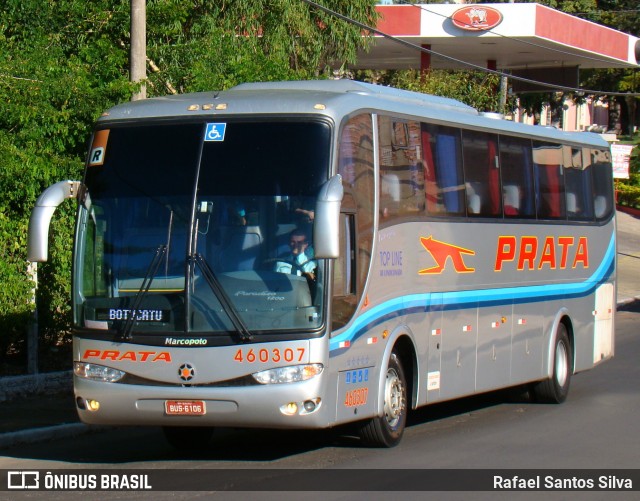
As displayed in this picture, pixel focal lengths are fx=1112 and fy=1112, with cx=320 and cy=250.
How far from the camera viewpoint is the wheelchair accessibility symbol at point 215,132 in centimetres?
966

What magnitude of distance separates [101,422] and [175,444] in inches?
54.4

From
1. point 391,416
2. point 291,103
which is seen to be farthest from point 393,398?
point 291,103

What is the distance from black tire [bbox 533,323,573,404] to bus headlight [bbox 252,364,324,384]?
19.7 feet

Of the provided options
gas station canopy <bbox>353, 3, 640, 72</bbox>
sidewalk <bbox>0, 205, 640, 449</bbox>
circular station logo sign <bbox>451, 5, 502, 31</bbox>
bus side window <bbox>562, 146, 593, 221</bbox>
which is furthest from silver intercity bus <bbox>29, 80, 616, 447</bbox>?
circular station logo sign <bbox>451, 5, 502, 31</bbox>

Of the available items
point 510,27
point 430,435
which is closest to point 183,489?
point 430,435

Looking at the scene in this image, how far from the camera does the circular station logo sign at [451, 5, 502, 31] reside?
33.0m

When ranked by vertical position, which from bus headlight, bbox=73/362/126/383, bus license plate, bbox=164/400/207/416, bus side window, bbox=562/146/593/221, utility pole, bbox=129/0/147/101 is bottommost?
bus license plate, bbox=164/400/207/416

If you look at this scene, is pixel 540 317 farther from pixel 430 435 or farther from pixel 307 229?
pixel 307 229

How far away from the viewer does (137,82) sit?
13.9 metres

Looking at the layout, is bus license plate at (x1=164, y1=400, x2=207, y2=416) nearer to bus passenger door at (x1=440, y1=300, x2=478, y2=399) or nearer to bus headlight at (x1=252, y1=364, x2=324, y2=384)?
bus headlight at (x1=252, y1=364, x2=324, y2=384)

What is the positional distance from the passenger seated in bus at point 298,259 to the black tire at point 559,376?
608 centimetres

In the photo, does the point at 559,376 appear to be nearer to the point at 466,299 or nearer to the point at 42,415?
the point at 466,299

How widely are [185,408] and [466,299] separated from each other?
408 cm

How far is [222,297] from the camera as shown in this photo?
30.1 ft
